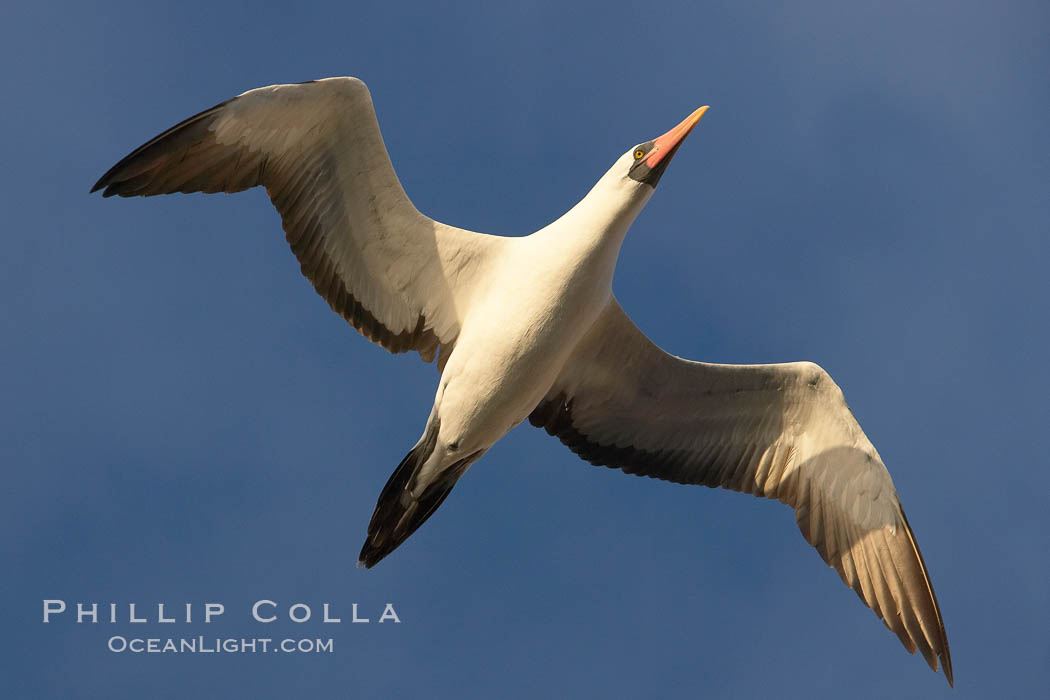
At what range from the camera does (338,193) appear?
37.7 ft

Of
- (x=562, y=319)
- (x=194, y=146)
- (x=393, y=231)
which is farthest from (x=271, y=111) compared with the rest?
(x=562, y=319)

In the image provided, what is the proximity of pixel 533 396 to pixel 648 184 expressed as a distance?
2.03m

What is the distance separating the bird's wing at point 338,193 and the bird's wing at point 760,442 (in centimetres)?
138

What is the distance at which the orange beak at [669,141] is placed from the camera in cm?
1134

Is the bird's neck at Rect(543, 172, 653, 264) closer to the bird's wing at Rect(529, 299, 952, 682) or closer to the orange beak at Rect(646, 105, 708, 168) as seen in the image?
the orange beak at Rect(646, 105, 708, 168)

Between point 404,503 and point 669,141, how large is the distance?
381cm

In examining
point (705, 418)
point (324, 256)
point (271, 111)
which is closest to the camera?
point (271, 111)

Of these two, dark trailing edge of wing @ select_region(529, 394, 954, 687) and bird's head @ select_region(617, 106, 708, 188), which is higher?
bird's head @ select_region(617, 106, 708, 188)

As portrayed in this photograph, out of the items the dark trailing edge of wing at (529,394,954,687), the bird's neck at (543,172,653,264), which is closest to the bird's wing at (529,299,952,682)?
the dark trailing edge of wing at (529,394,954,687)

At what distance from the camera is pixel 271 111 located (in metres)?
10.9

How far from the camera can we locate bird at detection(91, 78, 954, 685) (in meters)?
11.0

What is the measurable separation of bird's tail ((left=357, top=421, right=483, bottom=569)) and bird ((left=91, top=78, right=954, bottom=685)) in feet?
0.05

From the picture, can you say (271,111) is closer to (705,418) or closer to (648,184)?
(648,184)

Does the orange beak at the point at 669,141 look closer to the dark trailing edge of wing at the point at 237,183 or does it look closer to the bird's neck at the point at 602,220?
the bird's neck at the point at 602,220
